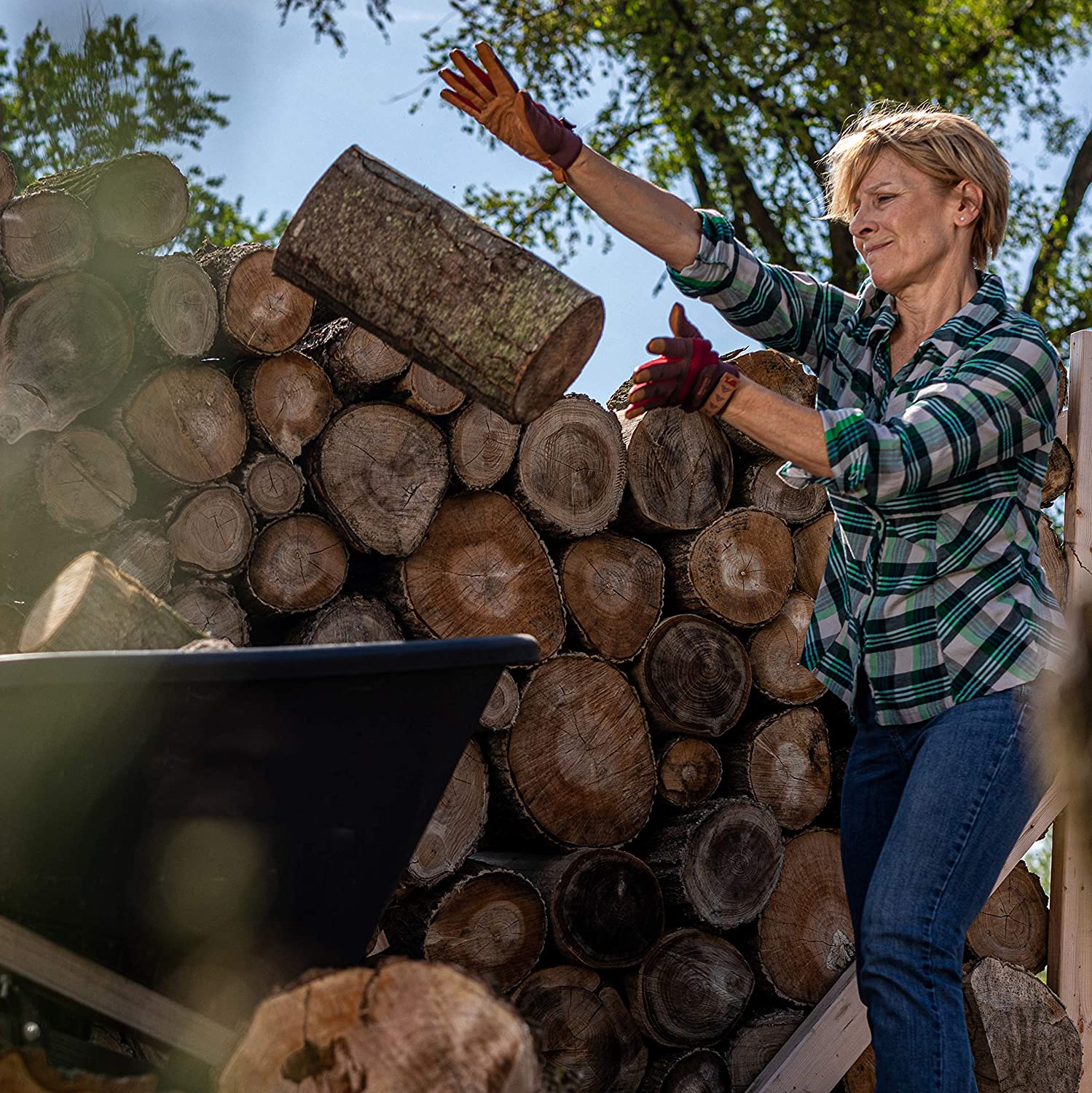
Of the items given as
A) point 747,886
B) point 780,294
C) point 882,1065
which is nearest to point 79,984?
point 882,1065

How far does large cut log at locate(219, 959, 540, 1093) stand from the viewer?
1169mm

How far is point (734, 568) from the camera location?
290 centimetres

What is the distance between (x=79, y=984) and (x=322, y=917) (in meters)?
0.27

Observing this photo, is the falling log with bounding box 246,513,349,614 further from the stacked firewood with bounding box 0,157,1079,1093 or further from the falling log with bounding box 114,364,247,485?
the falling log with bounding box 114,364,247,485

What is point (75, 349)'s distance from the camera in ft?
7.55

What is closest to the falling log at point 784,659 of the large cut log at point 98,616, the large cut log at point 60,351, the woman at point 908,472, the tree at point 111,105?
the woman at point 908,472

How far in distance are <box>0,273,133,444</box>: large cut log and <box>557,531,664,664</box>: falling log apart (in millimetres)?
992

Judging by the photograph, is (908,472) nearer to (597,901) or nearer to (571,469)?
(571,469)

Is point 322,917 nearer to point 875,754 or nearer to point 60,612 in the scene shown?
point 60,612

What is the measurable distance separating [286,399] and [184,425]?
0.21m

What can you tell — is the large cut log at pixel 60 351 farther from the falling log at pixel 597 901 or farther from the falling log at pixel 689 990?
the falling log at pixel 689 990

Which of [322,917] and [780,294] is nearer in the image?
[322,917]

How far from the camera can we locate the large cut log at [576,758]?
8.55 ft

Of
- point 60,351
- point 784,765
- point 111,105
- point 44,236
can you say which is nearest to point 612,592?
point 784,765
